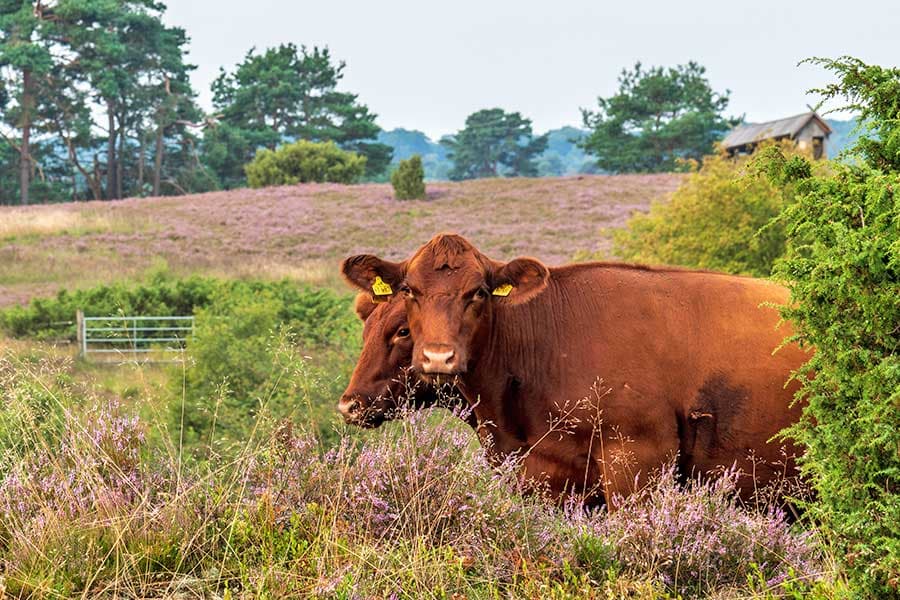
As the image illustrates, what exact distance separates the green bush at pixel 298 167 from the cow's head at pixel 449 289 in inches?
1904

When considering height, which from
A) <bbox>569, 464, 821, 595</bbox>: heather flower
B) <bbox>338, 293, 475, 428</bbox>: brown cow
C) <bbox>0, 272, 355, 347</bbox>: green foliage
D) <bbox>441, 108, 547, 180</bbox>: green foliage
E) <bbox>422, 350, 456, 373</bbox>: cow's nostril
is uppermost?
<bbox>441, 108, 547, 180</bbox>: green foliage

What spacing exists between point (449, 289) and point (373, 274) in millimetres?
758

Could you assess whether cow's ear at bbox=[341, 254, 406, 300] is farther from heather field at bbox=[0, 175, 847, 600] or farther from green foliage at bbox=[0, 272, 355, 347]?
green foliage at bbox=[0, 272, 355, 347]

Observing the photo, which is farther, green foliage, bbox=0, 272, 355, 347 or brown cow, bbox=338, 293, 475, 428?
green foliage, bbox=0, 272, 355, 347

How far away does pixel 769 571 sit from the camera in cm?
448

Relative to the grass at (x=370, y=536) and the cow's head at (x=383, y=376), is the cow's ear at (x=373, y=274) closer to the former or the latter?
the cow's head at (x=383, y=376)

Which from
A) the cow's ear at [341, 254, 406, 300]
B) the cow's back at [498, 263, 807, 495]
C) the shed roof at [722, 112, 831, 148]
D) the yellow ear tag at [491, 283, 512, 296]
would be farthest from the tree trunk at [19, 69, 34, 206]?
the cow's back at [498, 263, 807, 495]

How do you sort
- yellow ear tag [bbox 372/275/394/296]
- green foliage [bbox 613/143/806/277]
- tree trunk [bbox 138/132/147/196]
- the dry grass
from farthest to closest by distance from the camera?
tree trunk [bbox 138/132/147/196] < the dry grass < green foliage [bbox 613/143/806/277] < yellow ear tag [bbox 372/275/394/296]

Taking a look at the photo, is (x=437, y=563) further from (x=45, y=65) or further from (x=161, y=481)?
(x=45, y=65)

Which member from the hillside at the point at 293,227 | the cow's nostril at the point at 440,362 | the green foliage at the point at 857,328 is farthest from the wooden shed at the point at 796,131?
the green foliage at the point at 857,328

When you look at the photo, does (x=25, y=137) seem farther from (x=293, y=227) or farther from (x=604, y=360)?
(x=604, y=360)

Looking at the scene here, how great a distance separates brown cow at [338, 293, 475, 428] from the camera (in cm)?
637

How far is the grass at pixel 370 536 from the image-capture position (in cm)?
416

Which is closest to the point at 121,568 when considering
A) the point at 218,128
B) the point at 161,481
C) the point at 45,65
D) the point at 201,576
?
the point at 201,576
